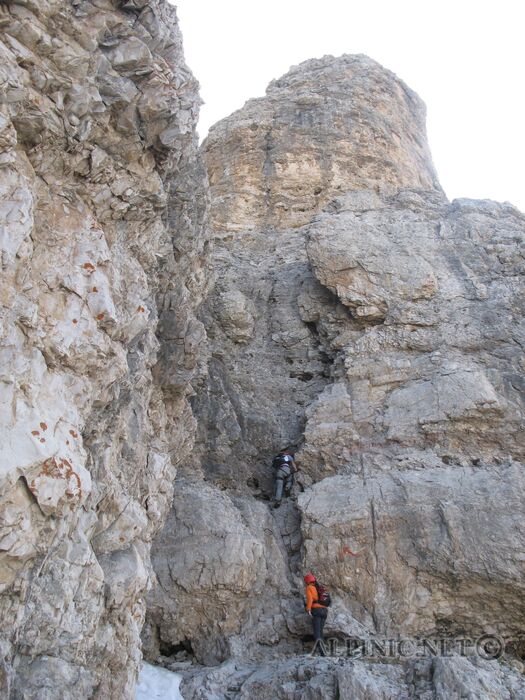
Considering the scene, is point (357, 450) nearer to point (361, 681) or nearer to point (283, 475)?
point (283, 475)

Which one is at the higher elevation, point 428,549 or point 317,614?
point 428,549

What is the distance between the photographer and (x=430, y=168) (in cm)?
2927

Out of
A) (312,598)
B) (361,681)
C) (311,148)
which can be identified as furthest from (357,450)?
(311,148)

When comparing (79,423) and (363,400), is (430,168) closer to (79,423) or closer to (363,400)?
(363,400)

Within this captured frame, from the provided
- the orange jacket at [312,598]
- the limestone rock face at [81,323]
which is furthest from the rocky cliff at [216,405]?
the orange jacket at [312,598]

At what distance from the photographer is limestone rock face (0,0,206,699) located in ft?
25.9

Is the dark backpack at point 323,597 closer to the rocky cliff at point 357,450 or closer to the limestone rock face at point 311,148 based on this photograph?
the rocky cliff at point 357,450

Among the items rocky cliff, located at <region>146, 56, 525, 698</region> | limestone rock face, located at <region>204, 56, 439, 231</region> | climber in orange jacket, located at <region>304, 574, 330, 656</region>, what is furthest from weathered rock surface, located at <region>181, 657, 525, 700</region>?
limestone rock face, located at <region>204, 56, 439, 231</region>

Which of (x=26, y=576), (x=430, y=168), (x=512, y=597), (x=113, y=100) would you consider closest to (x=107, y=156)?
(x=113, y=100)

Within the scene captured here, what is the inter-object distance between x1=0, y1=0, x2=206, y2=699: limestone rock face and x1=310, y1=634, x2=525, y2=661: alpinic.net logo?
181 inches

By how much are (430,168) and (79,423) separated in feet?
81.5

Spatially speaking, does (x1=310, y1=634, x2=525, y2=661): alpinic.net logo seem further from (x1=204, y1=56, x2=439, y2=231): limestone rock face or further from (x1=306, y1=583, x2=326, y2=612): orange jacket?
(x1=204, y1=56, x2=439, y2=231): limestone rock face

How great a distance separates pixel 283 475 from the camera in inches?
642

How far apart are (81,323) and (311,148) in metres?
19.1
